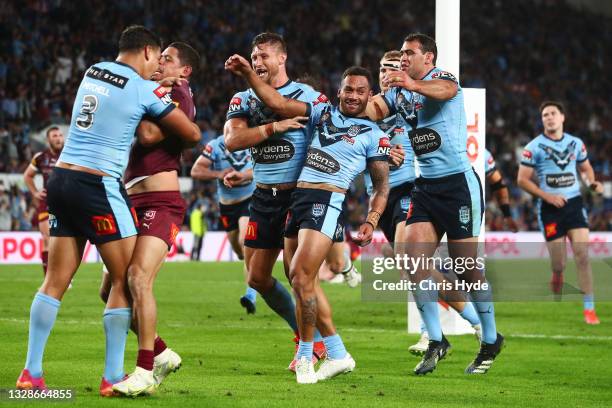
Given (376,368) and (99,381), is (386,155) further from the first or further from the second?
(99,381)

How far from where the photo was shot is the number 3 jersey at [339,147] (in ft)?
26.0

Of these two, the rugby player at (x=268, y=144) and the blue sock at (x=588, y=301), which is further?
the blue sock at (x=588, y=301)

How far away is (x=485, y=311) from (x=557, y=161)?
17.8 ft

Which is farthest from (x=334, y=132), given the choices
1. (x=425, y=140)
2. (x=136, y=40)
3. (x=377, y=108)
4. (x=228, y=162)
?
(x=228, y=162)

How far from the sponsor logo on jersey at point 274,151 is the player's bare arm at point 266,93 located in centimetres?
24

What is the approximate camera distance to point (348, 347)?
10102 mm

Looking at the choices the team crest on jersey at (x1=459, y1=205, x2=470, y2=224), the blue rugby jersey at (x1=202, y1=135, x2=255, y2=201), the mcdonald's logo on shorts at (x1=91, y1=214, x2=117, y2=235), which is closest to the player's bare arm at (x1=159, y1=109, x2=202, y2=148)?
the mcdonald's logo on shorts at (x1=91, y1=214, x2=117, y2=235)

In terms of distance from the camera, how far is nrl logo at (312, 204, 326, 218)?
7770 mm

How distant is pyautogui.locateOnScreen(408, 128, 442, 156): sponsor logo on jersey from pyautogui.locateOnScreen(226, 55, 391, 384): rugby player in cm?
72

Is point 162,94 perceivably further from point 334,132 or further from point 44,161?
point 44,161

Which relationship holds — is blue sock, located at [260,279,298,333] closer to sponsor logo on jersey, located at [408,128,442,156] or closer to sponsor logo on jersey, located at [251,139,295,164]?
sponsor logo on jersey, located at [251,139,295,164]

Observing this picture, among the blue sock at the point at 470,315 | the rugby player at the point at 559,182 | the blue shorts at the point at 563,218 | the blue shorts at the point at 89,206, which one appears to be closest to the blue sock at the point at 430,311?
the blue sock at the point at 470,315

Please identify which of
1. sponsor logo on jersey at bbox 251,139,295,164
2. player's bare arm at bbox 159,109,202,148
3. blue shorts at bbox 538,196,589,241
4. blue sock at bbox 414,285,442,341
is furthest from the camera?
blue shorts at bbox 538,196,589,241

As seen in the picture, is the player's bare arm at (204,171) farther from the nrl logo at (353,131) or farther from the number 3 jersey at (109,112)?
the number 3 jersey at (109,112)
